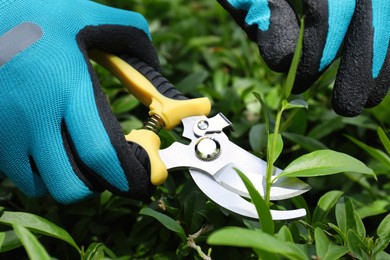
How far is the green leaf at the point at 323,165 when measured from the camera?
36.3 inches

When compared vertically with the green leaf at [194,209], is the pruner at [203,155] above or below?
above

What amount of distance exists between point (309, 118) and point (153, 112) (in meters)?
0.54

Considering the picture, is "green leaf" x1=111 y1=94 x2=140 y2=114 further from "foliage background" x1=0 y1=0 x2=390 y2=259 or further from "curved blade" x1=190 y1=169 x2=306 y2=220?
"curved blade" x1=190 y1=169 x2=306 y2=220

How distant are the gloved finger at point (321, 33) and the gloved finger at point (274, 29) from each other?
2cm

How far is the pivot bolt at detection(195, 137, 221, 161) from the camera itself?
39.8 inches

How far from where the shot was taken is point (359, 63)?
3.22ft

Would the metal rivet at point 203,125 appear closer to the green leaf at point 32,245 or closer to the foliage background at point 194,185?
the foliage background at point 194,185

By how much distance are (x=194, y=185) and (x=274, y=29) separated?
1.07 feet

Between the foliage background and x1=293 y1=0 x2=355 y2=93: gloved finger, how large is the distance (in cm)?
25

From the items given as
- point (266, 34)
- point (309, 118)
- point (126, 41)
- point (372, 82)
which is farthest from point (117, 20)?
point (309, 118)

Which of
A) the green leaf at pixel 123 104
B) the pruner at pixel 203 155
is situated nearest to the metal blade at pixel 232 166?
the pruner at pixel 203 155

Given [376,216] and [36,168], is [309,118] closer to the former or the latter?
[376,216]

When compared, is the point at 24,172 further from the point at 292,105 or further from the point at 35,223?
the point at 292,105

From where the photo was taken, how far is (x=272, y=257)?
0.85m
